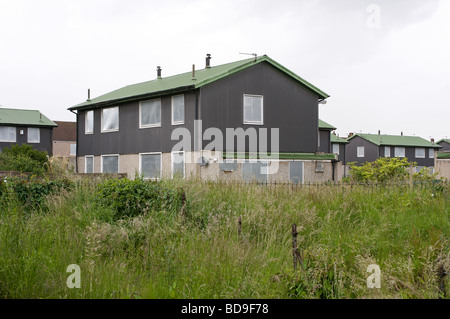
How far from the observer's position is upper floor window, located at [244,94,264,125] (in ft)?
82.6

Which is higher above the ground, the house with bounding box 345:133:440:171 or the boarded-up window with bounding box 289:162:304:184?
the house with bounding box 345:133:440:171

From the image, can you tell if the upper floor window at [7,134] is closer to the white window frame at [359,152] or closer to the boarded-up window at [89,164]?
the boarded-up window at [89,164]

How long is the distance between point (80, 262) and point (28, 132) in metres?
46.0

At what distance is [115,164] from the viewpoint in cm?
2891

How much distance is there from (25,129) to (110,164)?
75.9ft

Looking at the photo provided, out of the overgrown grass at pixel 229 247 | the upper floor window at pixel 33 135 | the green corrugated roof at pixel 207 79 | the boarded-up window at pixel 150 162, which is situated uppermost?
the green corrugated roof at pixel 207 79

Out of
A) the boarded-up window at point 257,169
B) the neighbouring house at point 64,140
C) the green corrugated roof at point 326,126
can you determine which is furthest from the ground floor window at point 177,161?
the neighbouring house at point 64,140

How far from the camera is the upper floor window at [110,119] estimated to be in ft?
95.3

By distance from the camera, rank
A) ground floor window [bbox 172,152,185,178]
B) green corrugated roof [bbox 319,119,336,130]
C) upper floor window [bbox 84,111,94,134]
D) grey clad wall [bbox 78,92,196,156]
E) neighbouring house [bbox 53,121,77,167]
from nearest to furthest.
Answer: ground floor window [bbox 172,152,185,178], grey clad wall [bbox 78,92,196,156], upper floor window [bbox 84,111,94,134], green corrugated roof [bbox 319,119,336,130], neighbouring house [bbox 53,121,77,167]

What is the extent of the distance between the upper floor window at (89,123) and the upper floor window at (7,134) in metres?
19.2

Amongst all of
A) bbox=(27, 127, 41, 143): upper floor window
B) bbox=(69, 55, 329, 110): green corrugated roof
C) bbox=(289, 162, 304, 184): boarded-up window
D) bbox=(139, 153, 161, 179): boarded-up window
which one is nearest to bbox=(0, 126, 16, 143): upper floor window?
bbox=(27, 127, 41, 143): upper floor window

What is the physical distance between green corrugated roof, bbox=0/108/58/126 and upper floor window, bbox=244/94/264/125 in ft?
100

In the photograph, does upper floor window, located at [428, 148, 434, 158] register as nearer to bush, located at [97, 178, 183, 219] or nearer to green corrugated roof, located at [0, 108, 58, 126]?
green corrugated roof, located at [0, 108, 58, 126]

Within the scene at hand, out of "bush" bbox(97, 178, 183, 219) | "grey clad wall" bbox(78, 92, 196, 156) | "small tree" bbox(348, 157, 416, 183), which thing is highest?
"grey clad wall" bbox(78, 92, 196, 156)
